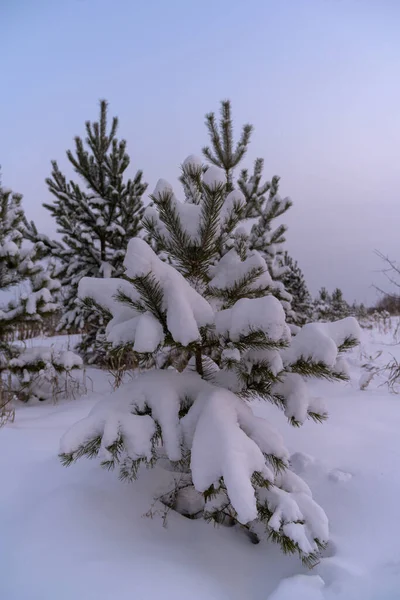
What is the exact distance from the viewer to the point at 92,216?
24.0ft

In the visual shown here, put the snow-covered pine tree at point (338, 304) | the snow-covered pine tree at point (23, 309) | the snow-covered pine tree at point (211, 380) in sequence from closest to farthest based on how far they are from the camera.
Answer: the snow-covered pine tree at point (211, 380), the snow-covered pine tree at point (23, 309), the snow-covered pine tree at point (338, 304)

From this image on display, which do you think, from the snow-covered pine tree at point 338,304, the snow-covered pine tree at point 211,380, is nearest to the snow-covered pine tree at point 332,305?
the snow-covered pine tree at point 338,304

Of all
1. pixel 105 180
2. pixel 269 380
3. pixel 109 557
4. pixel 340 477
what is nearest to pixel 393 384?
pixel 340 477

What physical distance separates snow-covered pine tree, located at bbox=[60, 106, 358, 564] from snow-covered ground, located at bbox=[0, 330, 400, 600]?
131mm

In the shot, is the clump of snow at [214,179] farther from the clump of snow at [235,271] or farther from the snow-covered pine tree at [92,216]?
the snow-covered pine tree at [92,216]

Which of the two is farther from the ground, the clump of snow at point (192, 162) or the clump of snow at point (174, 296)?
the clump of snow at point (192, 162)

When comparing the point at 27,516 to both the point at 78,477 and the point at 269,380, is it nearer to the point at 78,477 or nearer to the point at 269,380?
the point at 78,477

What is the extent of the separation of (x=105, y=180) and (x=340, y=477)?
7048 mm

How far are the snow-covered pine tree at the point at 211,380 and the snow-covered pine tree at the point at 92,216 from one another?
5.42 meters

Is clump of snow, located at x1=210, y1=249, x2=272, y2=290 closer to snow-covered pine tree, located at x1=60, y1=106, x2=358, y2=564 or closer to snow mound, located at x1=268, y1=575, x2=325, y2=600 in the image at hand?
snow-covered pine tree, located at x1=60, y1=106, x2=358, y2=564

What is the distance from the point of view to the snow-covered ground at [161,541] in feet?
4.11

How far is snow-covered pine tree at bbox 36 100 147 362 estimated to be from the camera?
7.19 metres

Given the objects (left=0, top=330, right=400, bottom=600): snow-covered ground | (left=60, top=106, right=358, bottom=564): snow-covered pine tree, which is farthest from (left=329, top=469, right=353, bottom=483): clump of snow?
(left=60, top=106, right=358, bottom=564): snow-covered pine tree

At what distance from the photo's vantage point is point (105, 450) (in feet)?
4.42
